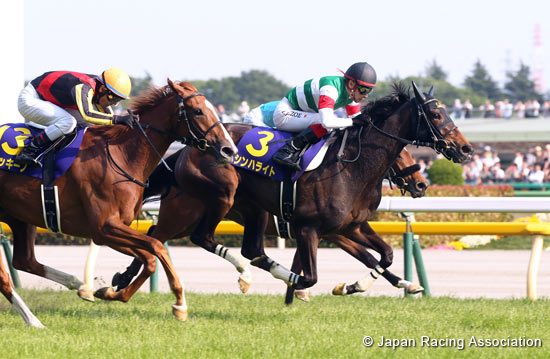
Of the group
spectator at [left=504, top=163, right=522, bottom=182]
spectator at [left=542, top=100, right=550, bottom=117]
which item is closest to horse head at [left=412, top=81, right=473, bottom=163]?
spectator at [left=504, top=163, right=522, bottom=182]

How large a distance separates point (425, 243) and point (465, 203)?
5563 mm

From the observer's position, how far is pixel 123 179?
19.9 ft

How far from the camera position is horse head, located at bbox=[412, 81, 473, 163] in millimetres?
6574

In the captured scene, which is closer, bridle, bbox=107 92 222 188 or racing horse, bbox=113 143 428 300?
bridle, bbox=107 92 222 188

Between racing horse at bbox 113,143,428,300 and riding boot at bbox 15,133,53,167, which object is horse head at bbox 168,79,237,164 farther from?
riding boot at bbox 15,133,53,167

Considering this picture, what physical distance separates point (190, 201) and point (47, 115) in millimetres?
1354

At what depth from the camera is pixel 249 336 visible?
557cm

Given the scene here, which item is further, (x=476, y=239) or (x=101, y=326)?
(x=476, y=239)

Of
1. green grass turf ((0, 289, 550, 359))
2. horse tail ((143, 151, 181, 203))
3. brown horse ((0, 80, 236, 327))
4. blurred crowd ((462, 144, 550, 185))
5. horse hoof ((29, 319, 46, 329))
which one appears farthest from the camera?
blurred crowd ((462, 144, 550, 185))

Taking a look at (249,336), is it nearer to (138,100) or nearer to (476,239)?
(138,100)

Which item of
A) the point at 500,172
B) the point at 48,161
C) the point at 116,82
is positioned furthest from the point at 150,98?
the point at 500,172

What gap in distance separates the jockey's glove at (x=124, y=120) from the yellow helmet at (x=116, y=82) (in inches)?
7.6

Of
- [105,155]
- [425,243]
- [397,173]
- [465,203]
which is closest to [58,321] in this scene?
[105,155]

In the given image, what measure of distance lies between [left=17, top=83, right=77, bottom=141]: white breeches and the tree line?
6652 cm
